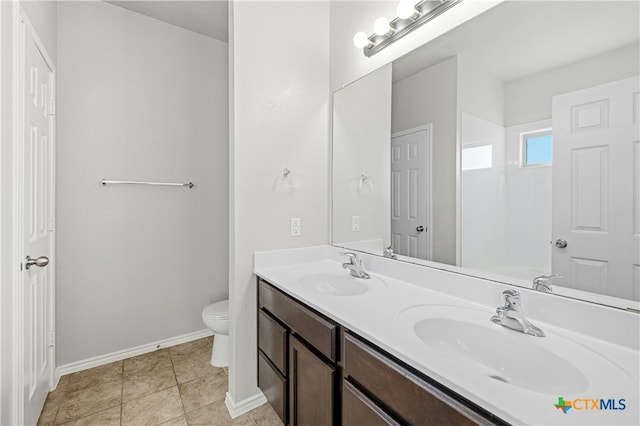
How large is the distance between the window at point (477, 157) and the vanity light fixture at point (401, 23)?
0.63 meters

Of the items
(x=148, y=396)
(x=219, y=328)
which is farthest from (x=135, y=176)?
(x=148, y=396)

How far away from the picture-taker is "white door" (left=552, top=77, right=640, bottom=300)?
80cm

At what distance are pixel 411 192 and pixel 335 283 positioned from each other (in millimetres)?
625

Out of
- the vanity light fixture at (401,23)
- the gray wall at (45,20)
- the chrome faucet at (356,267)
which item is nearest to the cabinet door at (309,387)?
the chrome faucet at (356,267)

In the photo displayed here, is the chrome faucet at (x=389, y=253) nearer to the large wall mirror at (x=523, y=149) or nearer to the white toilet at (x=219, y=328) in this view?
the large wall mirror at (x=523, y=149)

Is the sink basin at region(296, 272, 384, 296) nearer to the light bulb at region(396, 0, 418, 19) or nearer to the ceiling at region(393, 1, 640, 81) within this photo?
the ceiling at region(393, 1, 640, 81)

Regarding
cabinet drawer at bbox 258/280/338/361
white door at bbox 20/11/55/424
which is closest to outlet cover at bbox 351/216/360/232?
cabinet drawer at bbox 258/280/338/361

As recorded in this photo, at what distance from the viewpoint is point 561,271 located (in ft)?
3.13

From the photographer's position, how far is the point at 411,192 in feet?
4.75

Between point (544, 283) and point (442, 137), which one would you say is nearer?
point (544, 283)

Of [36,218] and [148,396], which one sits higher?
[36,218]

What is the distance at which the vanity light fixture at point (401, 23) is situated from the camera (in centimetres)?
129

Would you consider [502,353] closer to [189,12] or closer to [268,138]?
[268,138]

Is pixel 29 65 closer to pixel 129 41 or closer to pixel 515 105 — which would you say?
pixel 129 41
